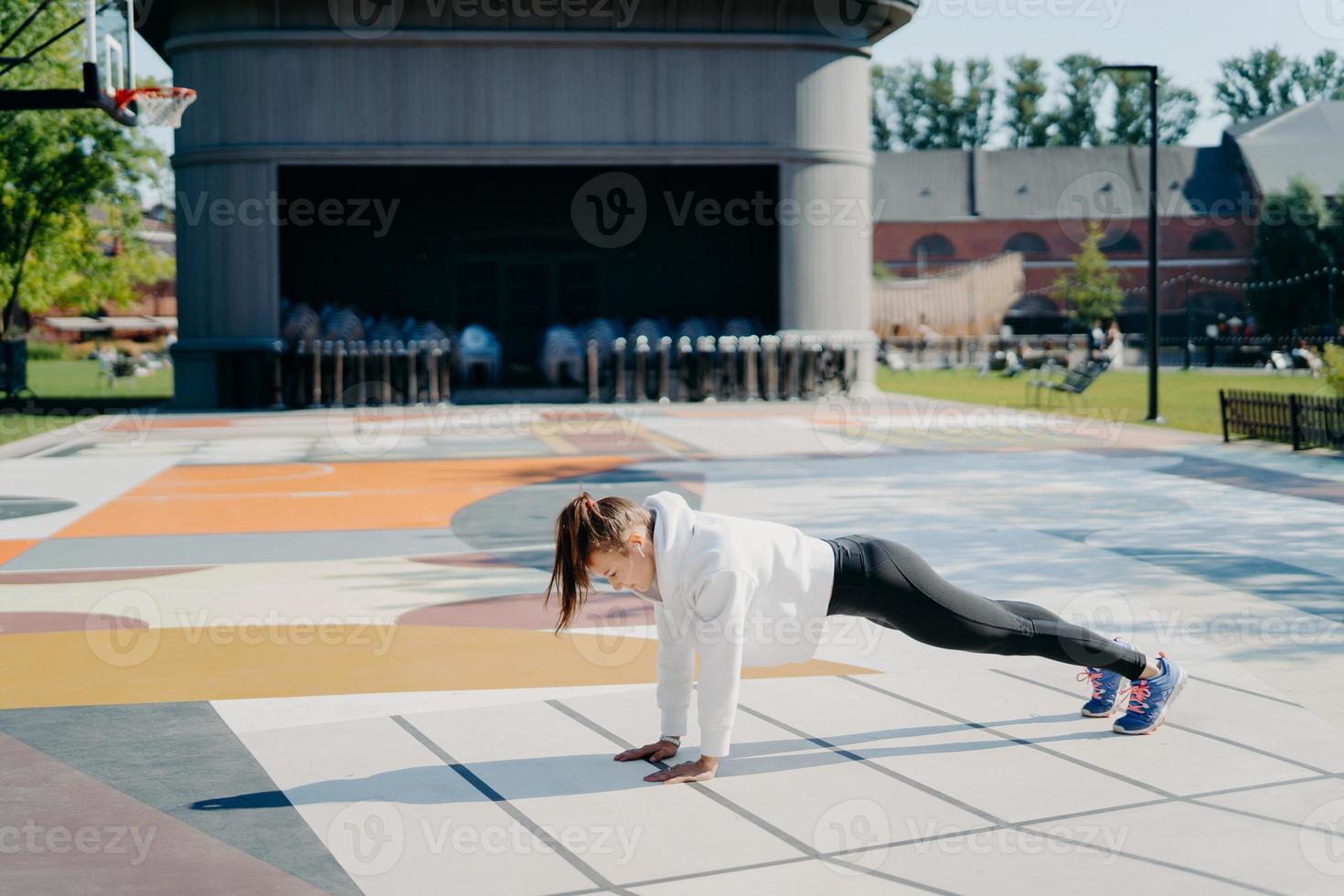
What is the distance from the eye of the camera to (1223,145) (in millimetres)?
83250

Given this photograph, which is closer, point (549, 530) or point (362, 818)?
point (362, 818)

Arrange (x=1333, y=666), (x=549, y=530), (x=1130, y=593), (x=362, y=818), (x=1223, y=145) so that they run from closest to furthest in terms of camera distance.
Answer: (x=362, y=818)
(x=1333, y=666)
(x=1130, y=593)
(x=549, y=530)
(x=1223, y=145)

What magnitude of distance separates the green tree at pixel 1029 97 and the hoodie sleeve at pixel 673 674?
10593 cm

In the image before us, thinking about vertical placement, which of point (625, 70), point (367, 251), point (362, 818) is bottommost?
point (362, 818)

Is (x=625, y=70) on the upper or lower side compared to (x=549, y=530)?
upper

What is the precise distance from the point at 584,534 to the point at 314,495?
Answer: 32.9 ft

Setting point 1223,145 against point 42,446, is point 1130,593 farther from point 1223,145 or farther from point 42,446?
point 1223,145

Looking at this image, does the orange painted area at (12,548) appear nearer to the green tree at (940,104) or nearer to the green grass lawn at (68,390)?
the green grass lawn at (68,390)

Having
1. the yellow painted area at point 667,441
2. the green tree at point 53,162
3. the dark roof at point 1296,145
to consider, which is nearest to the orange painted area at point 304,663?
the yellow painted area at point 667,441

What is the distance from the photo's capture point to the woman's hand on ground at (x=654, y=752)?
18.2 feet

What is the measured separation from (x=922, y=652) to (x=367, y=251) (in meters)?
25.4

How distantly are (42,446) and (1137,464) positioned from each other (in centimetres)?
1331

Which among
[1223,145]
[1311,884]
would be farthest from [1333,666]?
[1223,145]

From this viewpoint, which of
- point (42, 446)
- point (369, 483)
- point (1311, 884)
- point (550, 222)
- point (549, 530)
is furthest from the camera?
point (550, 222)
